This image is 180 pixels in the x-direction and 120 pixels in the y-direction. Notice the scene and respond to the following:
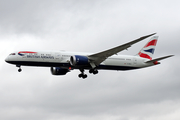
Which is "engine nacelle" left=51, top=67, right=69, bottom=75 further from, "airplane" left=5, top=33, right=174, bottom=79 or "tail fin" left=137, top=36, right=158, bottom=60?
"tail fin" left=137, top=36, right=158, bottom=60

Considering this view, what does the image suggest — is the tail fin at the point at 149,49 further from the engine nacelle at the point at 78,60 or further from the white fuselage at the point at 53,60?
the engine nacelle at the point at 78,60

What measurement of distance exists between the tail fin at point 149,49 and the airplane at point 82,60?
0.79m

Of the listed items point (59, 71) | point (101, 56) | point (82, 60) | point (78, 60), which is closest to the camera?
point (78, 60)

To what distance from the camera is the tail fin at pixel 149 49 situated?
68.5m

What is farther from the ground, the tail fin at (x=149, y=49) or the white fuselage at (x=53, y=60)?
the tail fin at (x=149, y=49)

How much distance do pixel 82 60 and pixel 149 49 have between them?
1836 centimetres

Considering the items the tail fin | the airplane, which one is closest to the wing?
the airplane

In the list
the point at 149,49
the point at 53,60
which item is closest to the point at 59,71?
the point at 53,60

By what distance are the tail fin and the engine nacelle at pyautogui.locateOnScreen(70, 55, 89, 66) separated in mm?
14605

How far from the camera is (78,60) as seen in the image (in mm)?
56781

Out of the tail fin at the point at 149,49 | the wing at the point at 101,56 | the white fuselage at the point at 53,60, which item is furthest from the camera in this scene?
the tail fin at the point at 149,49

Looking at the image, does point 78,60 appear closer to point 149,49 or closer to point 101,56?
point 101,56

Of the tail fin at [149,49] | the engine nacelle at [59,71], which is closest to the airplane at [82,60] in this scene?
the engine nacelle at [59,71]

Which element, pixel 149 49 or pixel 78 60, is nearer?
pixel 78 60
